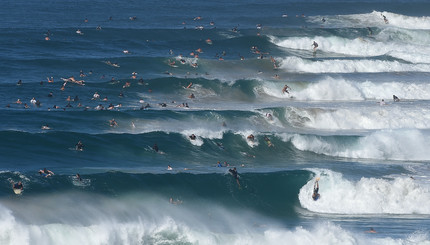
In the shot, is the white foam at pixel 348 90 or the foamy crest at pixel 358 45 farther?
the foamy crest at pixel 358 45

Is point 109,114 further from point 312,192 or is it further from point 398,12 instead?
point 398,12

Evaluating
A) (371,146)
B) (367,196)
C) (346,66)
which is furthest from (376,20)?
(367,196)

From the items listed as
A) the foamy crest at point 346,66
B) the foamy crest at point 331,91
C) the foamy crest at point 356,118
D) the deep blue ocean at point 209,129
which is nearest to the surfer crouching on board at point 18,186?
the deep blue ocean at point 209,129

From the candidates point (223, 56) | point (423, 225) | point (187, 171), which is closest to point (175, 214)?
point (187, 171)

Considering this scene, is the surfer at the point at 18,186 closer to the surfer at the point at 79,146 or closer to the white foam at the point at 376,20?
the surfer at the point at 79,146

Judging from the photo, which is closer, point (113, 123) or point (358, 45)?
point (113, 123)

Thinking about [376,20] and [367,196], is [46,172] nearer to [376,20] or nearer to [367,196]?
[367,196]

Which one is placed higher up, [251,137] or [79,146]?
[251,137]
